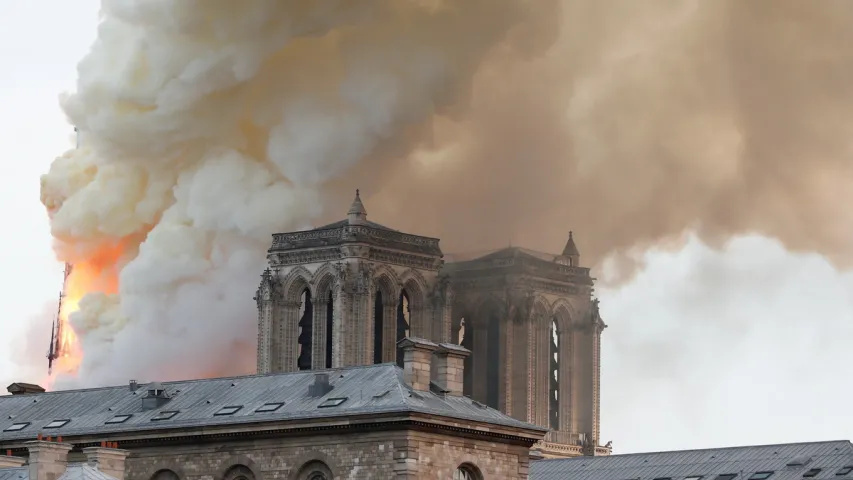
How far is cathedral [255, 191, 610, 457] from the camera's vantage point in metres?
149

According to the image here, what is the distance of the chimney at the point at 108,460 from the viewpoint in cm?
9069

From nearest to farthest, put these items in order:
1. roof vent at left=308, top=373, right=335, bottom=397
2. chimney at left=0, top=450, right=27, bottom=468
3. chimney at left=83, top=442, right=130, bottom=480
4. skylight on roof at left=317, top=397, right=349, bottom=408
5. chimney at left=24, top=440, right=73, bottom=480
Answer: chimney at left=24, top=440, right=73, bottom=480
chimney at left=83, top=442, right=130, bottom=480
chimney at left=0, top=450, right=27, bottom=468
skylight on roof at left=317, top=397, right=349, bottom=408
roof vent at left=308, top=373, right=335, bottom=397

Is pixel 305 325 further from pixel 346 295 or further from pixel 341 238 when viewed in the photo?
pixel 341 238

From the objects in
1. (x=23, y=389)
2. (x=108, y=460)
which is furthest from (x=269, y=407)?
(x=23, y=389)

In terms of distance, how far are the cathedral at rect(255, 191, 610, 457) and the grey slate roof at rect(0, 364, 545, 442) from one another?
1770 inches

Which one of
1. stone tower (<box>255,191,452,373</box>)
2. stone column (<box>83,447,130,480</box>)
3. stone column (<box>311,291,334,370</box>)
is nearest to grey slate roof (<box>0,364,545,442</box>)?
stone column (<box>83,447,130,480</box>)

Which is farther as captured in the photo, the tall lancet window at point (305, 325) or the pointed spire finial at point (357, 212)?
the tall lancet window at point (305, 325)

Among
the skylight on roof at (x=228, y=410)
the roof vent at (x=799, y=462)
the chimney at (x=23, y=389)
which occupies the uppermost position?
the chimney at (x=23, y=389)

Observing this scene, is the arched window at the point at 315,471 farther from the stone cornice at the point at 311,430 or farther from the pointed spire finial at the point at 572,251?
the pointed spire finial at the point at 572,251

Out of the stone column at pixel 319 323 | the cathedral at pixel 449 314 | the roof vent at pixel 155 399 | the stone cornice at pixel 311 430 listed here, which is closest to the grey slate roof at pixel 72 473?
the stone cornice at pixel 311 430

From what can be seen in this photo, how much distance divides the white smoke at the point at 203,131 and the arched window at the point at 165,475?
47.8 meters

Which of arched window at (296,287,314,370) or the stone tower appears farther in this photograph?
arched window at (296,287,314,370)

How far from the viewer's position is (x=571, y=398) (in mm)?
162625

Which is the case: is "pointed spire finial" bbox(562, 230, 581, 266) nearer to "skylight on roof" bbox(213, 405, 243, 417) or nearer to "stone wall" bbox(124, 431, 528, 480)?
"stone wall" bbox(124, 431, 528, 480)
